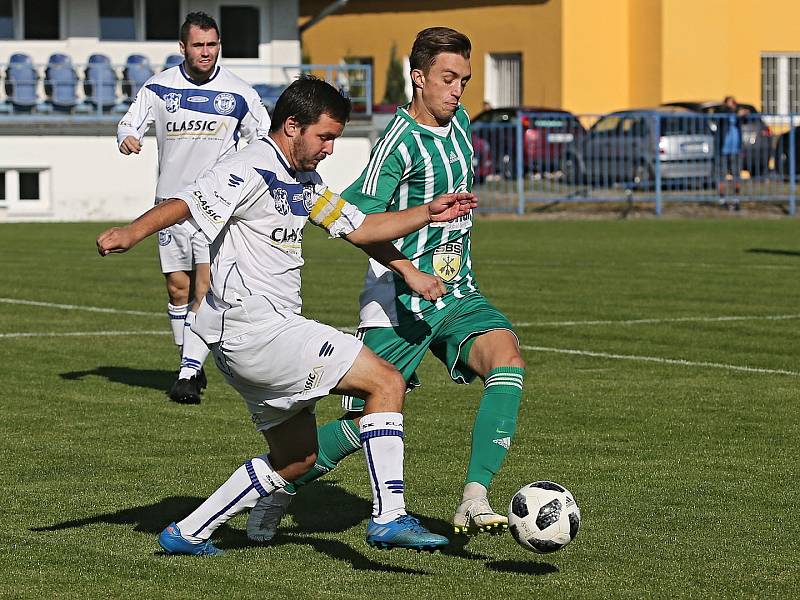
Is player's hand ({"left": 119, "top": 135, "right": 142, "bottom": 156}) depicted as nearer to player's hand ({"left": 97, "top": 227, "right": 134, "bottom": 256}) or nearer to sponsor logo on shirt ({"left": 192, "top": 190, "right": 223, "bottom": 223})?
sponsor logo on shirt ({"left": 192, "top": 190, "right": 223, "bottom": 223})

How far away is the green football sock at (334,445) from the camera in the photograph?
6.34m

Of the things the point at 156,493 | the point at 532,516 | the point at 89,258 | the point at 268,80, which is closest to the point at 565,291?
the point at 89,258

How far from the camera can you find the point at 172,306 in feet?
35.8

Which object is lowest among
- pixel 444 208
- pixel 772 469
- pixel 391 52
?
pixel 772 469

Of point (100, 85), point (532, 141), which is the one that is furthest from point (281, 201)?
point (100, 85)

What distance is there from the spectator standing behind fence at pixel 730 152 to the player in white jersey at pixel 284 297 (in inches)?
1018

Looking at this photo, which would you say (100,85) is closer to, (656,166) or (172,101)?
(656,166)

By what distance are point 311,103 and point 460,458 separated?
9.22 feet

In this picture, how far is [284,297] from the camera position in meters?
5.88

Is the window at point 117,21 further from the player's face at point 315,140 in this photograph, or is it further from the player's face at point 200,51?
the player's face at point 315,140

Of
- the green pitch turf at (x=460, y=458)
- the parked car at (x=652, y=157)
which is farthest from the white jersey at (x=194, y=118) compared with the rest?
the parked car at (x=652, y=157)

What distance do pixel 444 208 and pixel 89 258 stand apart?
1604 cm

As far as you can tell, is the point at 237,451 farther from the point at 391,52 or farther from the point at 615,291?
the point at 391,52

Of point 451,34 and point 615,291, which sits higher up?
point 451,34
